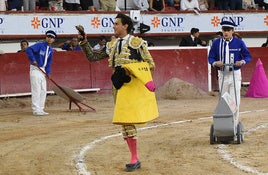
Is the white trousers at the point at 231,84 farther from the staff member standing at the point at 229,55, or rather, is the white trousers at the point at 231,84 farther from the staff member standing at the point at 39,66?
the staff member standing at the point at 39,66

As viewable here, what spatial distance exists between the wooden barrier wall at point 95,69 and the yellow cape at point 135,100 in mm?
8679

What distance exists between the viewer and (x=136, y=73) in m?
7.84

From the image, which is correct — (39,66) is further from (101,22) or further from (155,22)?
(155,22)

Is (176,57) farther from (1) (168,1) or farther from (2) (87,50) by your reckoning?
(2) (87,50)

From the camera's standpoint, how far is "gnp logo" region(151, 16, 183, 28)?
Result: 1957 cm

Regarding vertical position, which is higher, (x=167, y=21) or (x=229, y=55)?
(x=229, y=55)

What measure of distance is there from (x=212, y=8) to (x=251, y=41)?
1.36 m

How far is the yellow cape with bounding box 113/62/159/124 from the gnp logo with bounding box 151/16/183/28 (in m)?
11.6

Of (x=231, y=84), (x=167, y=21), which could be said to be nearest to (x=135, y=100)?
(x=231, y=84)

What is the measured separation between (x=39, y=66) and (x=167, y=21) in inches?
244

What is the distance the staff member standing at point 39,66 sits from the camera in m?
14.0

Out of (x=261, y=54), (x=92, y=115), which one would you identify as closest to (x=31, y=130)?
(x=92, y=115)

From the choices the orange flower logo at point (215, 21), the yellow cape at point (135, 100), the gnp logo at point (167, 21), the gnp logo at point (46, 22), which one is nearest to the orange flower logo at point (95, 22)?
the gnp logo at point (46, 22)

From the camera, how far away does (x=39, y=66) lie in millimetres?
14203
